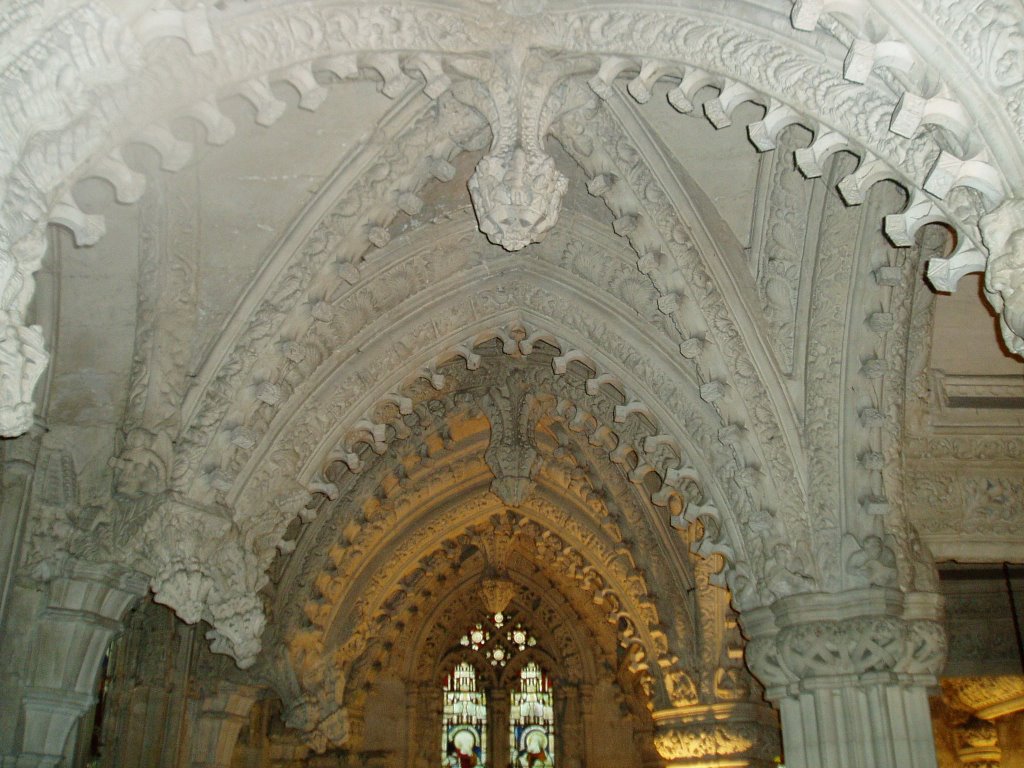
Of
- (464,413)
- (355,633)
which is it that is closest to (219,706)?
(355,633)

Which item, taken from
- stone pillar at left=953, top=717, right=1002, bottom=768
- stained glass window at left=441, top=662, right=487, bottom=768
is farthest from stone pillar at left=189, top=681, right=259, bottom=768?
stone pillar at left=953, top=717, right=1002, bottom=768

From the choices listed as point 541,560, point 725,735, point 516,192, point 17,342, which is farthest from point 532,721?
point 17,342

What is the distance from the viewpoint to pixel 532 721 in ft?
52.8

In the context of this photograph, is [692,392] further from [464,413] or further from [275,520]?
[464,413]

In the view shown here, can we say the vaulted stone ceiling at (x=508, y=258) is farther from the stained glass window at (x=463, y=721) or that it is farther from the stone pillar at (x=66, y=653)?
the stained glass window at (x=463, y=721)

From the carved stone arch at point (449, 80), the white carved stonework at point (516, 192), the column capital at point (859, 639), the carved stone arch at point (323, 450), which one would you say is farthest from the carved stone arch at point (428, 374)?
the carved stone arch at point (449, 80)

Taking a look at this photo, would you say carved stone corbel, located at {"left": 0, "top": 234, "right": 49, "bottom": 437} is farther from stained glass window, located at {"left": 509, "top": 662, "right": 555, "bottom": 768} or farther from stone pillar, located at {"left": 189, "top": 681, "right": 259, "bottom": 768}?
stained glass window, located at {"left": 509, "top": 662, "right": 555, "bottom": 768}

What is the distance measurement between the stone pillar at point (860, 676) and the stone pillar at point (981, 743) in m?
5.40

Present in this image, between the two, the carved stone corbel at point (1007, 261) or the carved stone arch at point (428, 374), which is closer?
the carved stone corbel at point (1007, 261)

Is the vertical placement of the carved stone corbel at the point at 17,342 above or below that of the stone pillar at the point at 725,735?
above

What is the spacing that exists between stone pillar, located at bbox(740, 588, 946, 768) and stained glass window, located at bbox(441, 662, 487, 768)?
996 cm

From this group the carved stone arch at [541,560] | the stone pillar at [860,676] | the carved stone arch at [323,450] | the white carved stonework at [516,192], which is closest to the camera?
the white carved stonework at [516,192]

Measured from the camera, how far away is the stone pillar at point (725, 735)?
32.9ft

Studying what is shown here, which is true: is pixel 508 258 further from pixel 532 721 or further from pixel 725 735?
pixel 532 721
